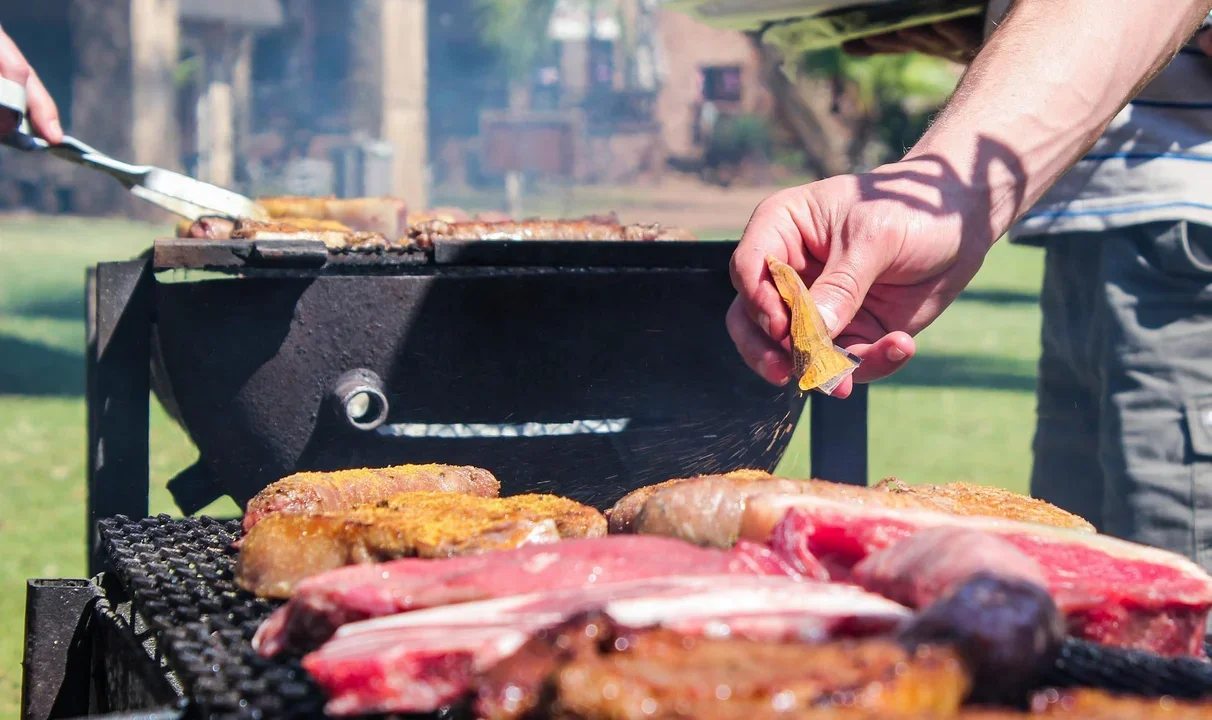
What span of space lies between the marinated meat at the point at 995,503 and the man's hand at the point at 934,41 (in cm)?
206

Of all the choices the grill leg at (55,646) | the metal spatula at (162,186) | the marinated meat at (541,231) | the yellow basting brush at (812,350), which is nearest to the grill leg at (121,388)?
the metal spatula at (162,186)

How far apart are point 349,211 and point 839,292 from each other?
2.51 meters

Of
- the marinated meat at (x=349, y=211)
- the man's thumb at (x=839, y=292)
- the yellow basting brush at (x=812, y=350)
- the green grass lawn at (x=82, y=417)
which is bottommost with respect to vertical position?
the green grass lawn at (x=82, y=417)

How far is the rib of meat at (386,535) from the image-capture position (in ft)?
5.71

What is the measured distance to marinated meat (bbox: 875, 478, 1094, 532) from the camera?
1984 mm

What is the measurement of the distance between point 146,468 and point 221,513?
14.1 feet

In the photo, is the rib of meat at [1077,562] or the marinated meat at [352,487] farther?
the marinated meat at [352,487]

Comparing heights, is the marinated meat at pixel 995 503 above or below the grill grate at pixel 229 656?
above

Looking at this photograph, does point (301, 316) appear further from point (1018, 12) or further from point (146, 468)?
point (1018, 12)

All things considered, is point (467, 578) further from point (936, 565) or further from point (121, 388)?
point (121, 388)

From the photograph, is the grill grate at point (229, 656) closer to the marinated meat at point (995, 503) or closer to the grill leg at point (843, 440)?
the marinated meat at point (995, 503)

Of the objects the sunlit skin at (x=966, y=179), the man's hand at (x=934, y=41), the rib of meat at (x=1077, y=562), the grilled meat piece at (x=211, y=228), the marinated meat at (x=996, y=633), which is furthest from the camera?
the man's hand at (x=934, y=41)

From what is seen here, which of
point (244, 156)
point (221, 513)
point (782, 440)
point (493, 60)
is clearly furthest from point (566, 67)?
point (782, 440)

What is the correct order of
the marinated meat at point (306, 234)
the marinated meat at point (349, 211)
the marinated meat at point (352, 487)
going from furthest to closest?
the marinated meat at point (349, 211)
the marinated meat at point (306, 234)
the marinated meat at point (352, 487)
